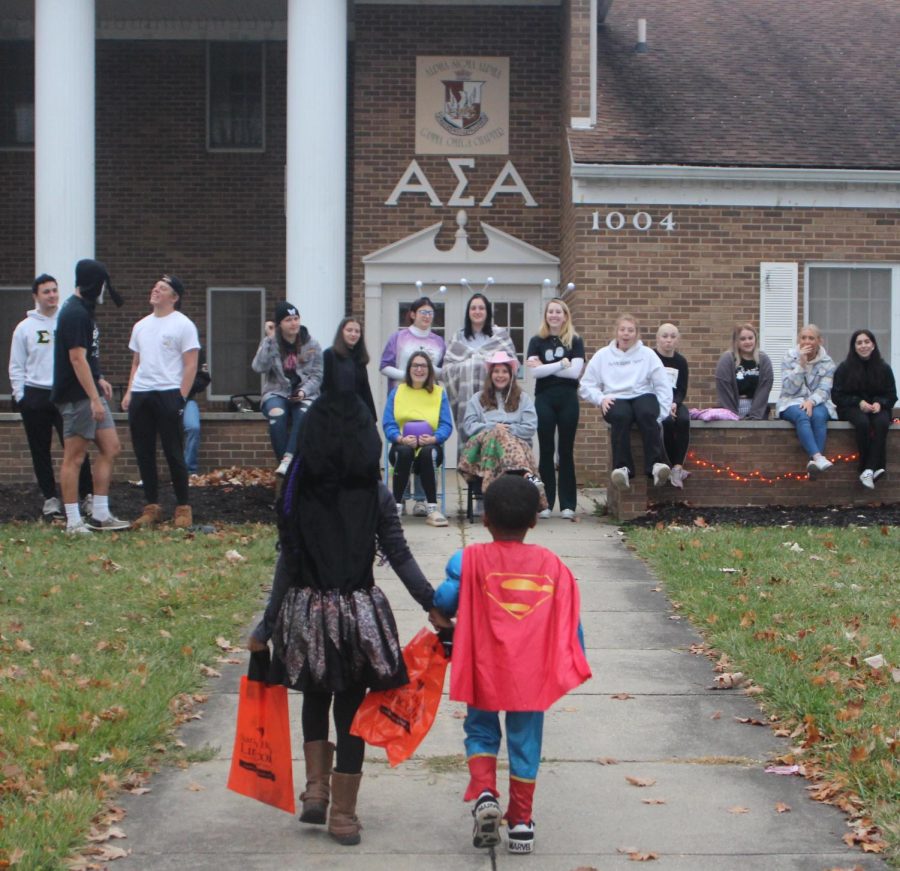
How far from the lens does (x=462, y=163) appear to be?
719 inches

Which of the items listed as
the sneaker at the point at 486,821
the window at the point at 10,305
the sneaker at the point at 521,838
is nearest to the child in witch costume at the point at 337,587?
the sneaker at the point at 486,821

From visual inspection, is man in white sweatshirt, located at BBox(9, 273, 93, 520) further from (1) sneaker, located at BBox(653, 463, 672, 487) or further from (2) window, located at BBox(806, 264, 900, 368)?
(2) window, located at BBox(806, 264, 900, 368)

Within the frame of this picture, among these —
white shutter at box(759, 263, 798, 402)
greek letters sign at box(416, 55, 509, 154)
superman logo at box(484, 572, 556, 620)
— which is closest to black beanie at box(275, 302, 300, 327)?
greek letters sign at box(416, 55, 509, 154)

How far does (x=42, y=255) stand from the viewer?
16625mm

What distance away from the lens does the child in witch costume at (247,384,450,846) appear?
4.93 meters

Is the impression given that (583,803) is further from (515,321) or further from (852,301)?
(515,321)

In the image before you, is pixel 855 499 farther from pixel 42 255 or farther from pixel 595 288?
pixel 42 255

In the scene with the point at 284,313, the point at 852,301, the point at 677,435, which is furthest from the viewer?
the point at 852,301

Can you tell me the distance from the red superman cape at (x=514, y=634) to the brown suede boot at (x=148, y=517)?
22.5 ft

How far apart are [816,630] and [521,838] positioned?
3247 mm

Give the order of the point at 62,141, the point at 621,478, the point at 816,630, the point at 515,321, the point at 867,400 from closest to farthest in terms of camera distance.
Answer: the point at 816,630 < the point at 621,478 < the point at 867,400 < the point at 62,141 < the point at 515,321

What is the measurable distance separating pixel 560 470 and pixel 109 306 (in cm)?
936

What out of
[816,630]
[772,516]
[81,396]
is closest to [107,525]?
[81,396]

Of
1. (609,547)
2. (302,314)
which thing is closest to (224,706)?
(609,547)
